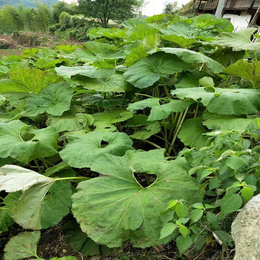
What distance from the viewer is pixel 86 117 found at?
1677mm

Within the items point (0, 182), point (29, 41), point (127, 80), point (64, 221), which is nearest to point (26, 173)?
point (0, 182)

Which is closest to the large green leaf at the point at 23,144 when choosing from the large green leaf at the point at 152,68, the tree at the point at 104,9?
the large green leaf at the point at 152,68

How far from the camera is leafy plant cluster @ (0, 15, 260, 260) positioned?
790 mm

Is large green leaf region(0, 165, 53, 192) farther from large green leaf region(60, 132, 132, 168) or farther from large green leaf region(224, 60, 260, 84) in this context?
large green leaf region(224, 60, 260, 84)

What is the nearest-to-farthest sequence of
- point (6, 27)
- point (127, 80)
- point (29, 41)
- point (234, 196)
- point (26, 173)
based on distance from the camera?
1. point (234, 196)
2. point (26, 173)
3. point (127, 80)
4. point (29, 41)
5. point (6, 27)

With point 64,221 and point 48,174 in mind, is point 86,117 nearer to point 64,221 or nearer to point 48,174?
point 48,174

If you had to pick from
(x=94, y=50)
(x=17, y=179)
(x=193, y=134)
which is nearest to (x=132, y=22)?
(x=94, y=50)

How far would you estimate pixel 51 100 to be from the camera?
1784 millimetres

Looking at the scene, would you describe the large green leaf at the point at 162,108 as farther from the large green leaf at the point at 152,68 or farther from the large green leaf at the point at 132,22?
the large green leaf at the point at 132,22

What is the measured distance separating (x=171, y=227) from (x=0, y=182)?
0.82 meters

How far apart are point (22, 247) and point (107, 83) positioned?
1210 millimetres

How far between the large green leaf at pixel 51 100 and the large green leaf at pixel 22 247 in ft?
2.89

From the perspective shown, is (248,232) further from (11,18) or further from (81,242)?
(11,18)

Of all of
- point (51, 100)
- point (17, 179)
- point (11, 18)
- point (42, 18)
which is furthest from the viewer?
point (11, 18)
